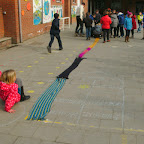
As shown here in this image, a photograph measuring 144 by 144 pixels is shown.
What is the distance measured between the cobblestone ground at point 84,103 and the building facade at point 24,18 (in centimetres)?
300

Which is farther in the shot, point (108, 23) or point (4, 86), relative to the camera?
point (108, 23)

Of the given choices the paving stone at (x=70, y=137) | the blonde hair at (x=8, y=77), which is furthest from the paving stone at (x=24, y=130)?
the blonde hair at (x=8, y=77)

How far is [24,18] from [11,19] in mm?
1101

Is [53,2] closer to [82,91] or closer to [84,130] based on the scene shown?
[82,91]

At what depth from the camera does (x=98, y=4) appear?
40.1m

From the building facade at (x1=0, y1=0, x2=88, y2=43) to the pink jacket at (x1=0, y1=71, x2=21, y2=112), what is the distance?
7709 mm

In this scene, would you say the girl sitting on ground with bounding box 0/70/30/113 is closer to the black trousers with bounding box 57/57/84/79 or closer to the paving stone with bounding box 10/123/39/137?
the paving stone with bounding box 10/123/39/137

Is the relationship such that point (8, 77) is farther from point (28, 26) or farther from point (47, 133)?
point (28, 26)

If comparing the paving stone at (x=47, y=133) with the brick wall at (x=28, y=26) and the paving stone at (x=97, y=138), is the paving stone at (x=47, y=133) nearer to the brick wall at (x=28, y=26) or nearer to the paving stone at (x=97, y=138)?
the paving stone at (x=97, y=138)

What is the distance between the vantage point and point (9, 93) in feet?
15.5

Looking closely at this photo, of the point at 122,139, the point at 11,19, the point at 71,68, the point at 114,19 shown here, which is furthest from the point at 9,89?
the point at 114,19

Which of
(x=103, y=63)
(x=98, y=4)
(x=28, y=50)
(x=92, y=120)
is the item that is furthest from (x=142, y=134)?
(x=98, y=4)

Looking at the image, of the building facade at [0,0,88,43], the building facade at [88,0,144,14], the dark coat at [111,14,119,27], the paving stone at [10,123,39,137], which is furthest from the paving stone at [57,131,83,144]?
the building facade at [88,0,144,14]

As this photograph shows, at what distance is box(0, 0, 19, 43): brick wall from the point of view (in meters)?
11.6
